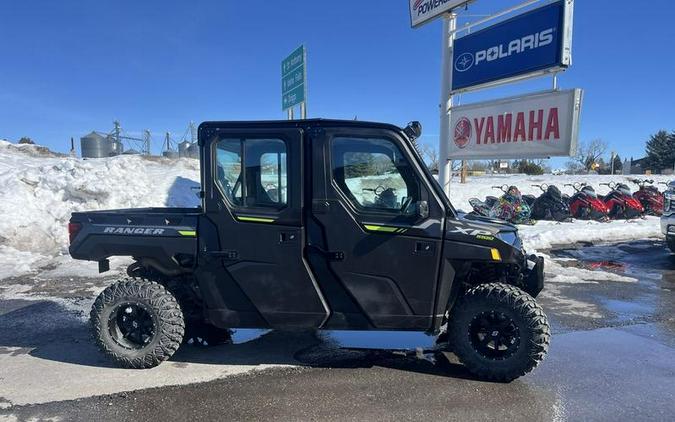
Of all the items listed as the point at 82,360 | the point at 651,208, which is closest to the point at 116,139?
the point at 82,360

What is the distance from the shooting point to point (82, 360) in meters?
4.32

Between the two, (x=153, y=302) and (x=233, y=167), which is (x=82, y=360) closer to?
(x=153, y=302)

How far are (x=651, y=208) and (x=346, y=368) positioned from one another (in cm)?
1829

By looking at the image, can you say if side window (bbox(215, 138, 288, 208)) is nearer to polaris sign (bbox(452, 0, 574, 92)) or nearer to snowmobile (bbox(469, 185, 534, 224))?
polaris sign (bbox(452, 0, 574, 92))

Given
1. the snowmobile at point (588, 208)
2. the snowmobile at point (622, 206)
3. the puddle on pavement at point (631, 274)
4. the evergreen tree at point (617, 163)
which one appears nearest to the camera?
the puddle on pavement at point (631, 274)

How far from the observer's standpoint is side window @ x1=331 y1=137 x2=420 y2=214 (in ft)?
12.8

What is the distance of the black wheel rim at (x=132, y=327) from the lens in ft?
13.7

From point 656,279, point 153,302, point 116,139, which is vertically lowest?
point 656,279

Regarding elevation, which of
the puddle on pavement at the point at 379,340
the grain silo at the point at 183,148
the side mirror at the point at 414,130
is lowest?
the puddle on pavement at the point at 379,340

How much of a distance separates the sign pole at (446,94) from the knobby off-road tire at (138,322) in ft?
21.8

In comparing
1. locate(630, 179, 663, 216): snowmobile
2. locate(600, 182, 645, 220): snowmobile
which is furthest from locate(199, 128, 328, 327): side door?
locate(630, 179, 663, 216): snowmobile

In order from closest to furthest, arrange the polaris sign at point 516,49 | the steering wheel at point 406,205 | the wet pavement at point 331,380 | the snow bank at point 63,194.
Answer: the wet pavement at point 331,380 < the steering wheel at point 406,205 < the polaris sign at point 516,49 < the snow bank at point 63,194

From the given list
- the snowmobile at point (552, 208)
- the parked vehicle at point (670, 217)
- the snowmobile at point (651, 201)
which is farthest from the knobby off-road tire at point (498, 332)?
the snowmobile at point (651, 201)

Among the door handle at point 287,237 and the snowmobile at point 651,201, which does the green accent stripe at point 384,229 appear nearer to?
the door handle at point 287,237
